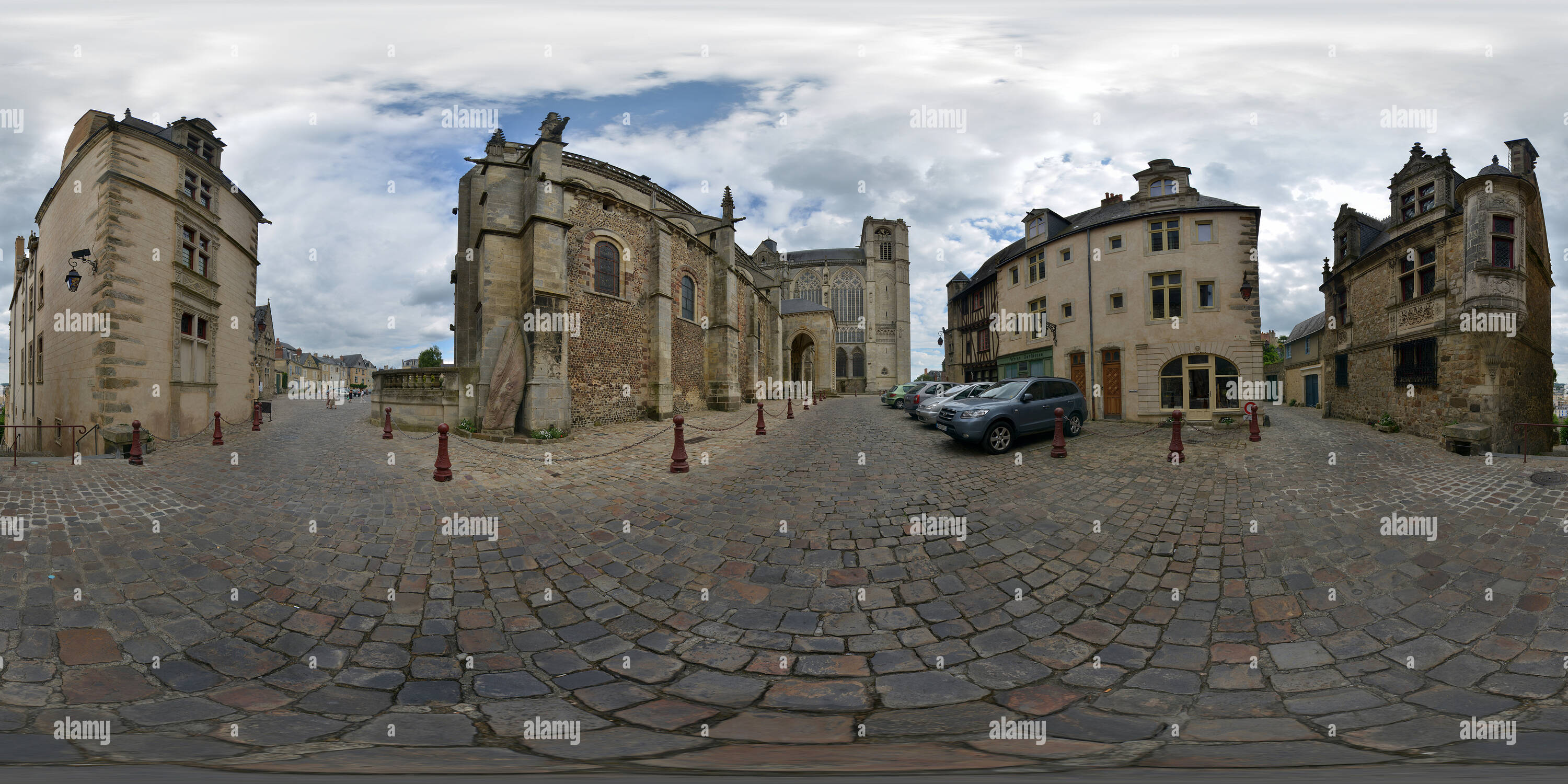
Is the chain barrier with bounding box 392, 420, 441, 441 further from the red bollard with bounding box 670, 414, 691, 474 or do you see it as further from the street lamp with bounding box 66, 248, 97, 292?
the red bollard with bounding box 670, 414, 691, 474

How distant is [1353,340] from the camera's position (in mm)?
16266

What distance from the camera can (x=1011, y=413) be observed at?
930 cm

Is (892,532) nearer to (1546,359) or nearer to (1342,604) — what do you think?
(1342,604)

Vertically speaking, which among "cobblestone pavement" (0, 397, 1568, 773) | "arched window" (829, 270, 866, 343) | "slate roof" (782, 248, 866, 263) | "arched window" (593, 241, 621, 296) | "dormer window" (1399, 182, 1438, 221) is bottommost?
"cobblestone pavement" (0, 397, 1568, 773)

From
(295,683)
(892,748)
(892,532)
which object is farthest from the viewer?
(892,532)

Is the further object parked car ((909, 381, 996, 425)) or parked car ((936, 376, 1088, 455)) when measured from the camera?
parked car ((909, 381, 996, 425))

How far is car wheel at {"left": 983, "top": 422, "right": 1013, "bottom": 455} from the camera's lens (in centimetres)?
902

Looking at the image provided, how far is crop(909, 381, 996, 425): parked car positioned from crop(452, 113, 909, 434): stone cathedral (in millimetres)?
8179

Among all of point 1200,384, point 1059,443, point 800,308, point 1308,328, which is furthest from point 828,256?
point 1059,443

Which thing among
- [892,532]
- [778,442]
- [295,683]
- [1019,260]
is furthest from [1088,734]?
[1019,260]

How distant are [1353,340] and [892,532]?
2007cm

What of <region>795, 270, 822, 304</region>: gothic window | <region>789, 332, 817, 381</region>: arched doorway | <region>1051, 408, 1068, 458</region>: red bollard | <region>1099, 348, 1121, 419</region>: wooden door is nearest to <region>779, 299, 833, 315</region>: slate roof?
<region>789, 332, 817, 381</region>: arched doorway

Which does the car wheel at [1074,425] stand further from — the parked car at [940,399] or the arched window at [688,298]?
the arched window at [688,298]

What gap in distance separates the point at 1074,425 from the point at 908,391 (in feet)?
35.3
